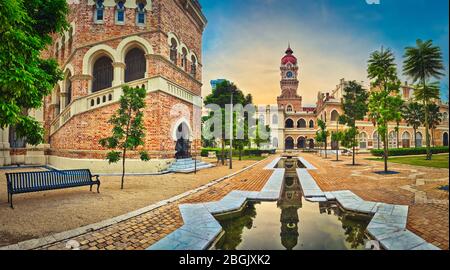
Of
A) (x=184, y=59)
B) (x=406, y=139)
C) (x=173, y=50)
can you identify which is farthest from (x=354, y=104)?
(x=173, y=50)

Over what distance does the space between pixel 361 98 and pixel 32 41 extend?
1871 inches

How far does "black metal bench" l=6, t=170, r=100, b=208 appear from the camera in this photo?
6117 millimetres

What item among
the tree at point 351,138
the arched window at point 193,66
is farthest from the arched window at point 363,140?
the arched window at point 193,66

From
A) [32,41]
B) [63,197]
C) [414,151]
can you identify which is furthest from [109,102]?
[414,151]

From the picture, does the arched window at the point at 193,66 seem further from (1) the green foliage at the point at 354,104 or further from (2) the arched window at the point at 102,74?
(1) the green foliage at the point at 354,104

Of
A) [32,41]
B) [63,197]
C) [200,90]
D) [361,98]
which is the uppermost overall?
[361,98]

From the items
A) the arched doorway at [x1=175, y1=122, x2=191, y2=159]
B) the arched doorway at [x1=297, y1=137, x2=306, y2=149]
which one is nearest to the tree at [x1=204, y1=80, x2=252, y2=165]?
the arched doorway at [x1=175, y1=122, x2=191, y2=159]

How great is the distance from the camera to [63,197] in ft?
23.4

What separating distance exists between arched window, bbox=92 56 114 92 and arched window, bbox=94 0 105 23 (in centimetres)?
242

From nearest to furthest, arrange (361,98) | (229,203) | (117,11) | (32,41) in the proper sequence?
(32,41) → (229,203) → (117,11) → (361,98)

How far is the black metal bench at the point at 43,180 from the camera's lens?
241 inches

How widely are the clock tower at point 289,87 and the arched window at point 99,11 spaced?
193ft

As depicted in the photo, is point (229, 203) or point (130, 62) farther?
point (130, 62)

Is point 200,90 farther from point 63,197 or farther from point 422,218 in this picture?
point 422,218
